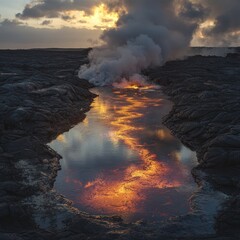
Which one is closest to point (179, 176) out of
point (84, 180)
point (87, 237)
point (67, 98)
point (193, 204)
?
point (193, 204)

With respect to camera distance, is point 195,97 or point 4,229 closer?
point 4,229

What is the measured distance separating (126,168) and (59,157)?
145 inches

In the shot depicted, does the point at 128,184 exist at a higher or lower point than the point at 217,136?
lower

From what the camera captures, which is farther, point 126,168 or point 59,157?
point 59,157

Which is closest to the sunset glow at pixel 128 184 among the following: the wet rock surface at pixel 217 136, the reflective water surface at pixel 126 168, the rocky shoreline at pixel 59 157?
the reflective water surface at pixel 126 168

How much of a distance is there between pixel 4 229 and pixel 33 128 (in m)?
12.8

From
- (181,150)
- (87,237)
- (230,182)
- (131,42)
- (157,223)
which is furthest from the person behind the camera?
(131,42)

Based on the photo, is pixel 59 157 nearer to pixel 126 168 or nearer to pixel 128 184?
pixel 126 168

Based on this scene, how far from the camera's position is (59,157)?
19.1 metres

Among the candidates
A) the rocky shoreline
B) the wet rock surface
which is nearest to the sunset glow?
the rocky shoreline

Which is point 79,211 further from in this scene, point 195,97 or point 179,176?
point 195,97

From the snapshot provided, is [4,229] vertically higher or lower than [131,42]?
lower

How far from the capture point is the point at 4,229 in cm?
1158

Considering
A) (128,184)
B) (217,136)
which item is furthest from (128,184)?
(217,136)
